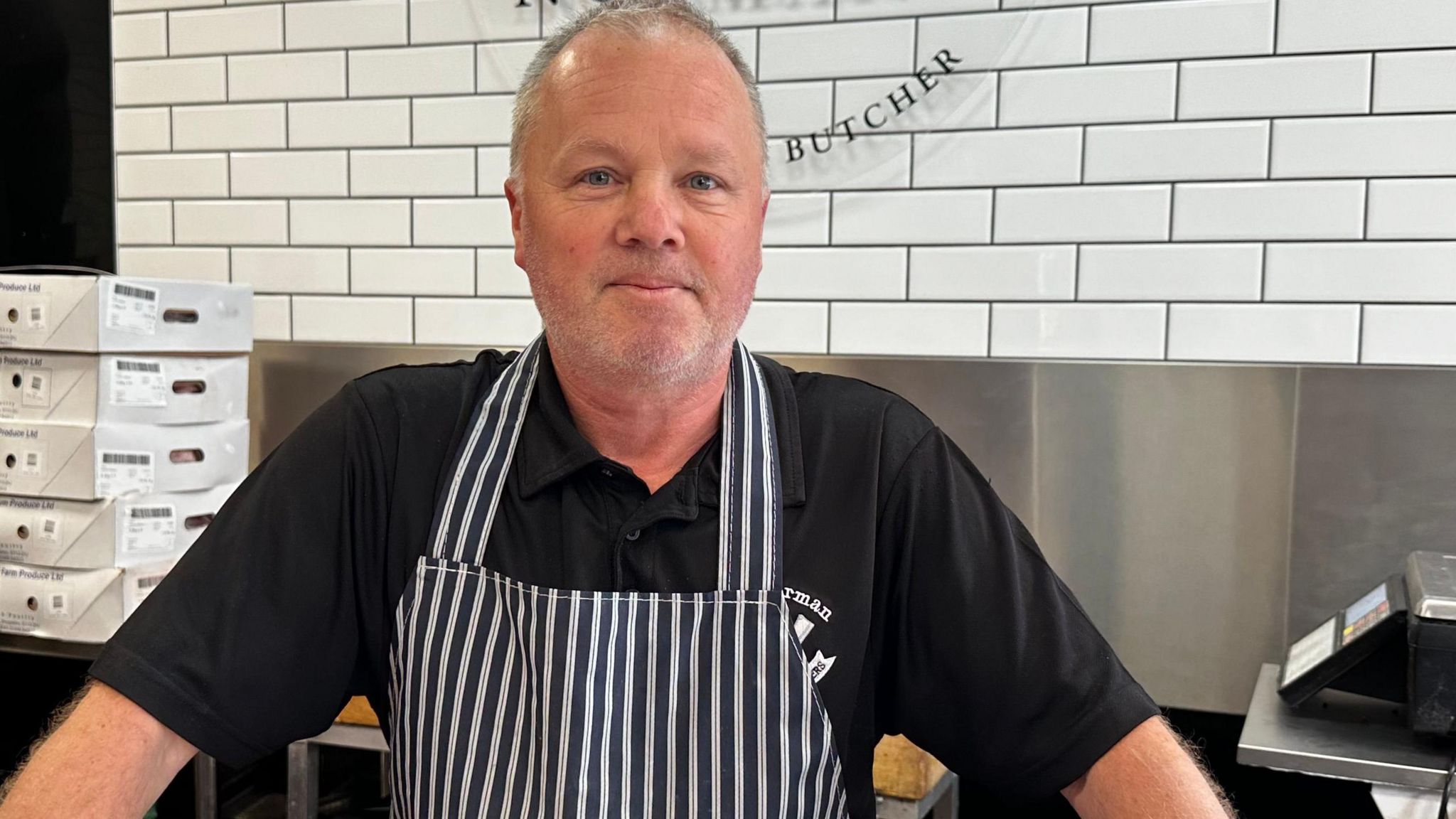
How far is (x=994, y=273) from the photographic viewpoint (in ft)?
6.61

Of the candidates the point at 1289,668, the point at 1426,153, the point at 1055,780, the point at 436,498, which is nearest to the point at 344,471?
the point at 436,498

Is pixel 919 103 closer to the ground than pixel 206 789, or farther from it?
farther from it

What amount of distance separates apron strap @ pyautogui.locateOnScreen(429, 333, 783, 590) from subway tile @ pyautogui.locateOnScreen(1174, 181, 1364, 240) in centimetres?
99

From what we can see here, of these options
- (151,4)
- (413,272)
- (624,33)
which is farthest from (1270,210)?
(151,4)

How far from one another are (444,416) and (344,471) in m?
0.13

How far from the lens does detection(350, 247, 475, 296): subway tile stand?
233cm

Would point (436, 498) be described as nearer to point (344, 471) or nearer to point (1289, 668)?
point (344, 471)

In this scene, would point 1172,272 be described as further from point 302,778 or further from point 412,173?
point 302,778

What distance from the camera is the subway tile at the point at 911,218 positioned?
2.02m

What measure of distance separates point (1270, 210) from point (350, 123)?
1.79 meters

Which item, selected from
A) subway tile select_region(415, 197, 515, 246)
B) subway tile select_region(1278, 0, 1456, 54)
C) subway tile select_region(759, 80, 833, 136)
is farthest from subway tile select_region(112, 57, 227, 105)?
subway tile select_region(1278, 0, 1456, 54)

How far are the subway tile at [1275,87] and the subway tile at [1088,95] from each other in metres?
0.04

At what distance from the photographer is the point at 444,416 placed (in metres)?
1.31

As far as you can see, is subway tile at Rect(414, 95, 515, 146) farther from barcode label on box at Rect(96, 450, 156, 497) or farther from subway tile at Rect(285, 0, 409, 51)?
barcode label on box at Rect(96, 450, 156, 497)
